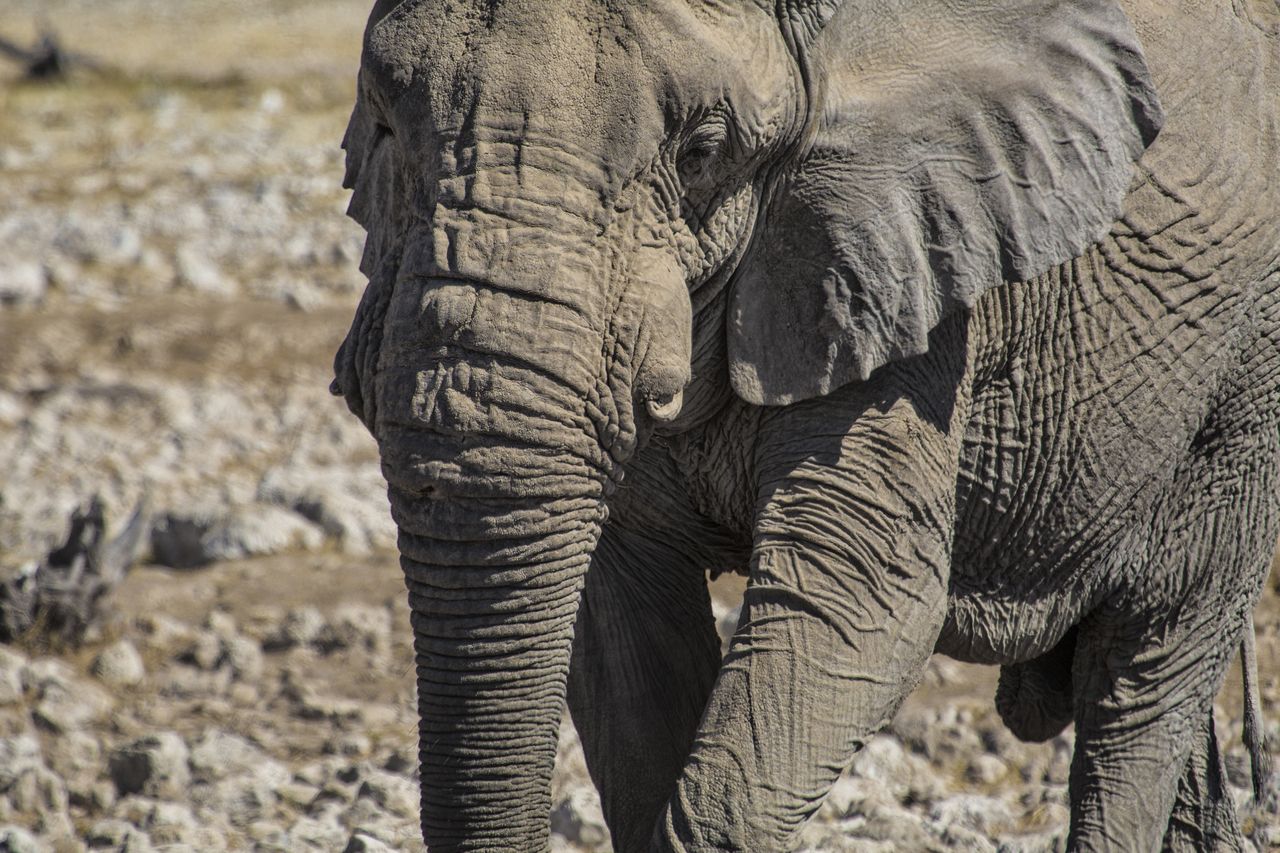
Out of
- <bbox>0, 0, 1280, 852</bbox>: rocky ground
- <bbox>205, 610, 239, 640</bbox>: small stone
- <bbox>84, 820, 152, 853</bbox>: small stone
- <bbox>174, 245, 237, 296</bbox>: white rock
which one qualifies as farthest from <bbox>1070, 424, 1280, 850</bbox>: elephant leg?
<bbox>174, 245, 237, 296</bbox>: white rock

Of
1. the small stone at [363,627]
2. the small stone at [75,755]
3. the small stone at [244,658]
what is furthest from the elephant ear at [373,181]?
the small stone at [363,627]

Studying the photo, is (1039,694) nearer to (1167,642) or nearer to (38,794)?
(1167,642)

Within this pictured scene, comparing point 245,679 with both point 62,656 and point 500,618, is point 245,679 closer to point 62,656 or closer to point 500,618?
point 62,656

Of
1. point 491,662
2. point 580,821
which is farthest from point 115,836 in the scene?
point 491,662

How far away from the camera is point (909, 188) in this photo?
3.05m

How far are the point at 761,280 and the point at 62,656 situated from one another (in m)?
3.70

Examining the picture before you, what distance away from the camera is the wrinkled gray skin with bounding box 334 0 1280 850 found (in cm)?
270

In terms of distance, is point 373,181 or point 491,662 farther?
point 373,181

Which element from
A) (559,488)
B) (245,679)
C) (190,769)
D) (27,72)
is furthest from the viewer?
(27,72)

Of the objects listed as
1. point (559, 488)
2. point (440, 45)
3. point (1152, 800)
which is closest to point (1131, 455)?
point (1152, 800)

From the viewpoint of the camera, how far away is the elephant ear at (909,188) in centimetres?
300

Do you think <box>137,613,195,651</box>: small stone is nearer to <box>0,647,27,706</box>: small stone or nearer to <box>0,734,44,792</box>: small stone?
<box>0,647,27,706</box>: small stone

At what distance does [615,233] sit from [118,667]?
360cm

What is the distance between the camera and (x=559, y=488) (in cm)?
272
